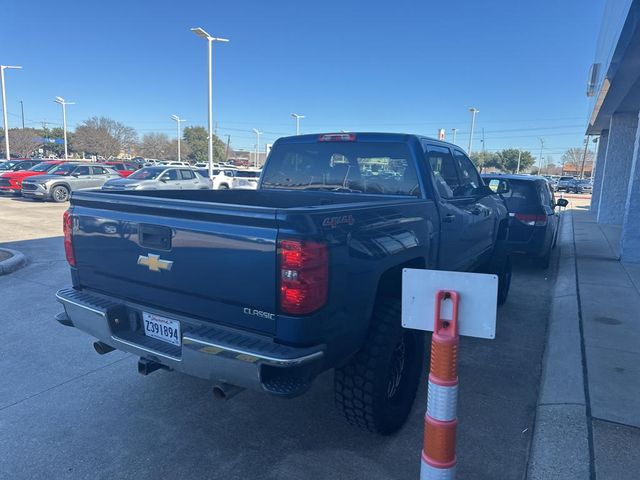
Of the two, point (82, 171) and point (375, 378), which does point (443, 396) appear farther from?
point (82, 171)

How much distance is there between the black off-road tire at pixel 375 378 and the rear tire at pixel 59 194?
1882 cm

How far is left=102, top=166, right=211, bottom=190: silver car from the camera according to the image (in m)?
16.9

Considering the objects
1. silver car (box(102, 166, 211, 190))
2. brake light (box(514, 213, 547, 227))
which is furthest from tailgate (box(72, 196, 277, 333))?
silver car (box(102, 166, 211, 190))

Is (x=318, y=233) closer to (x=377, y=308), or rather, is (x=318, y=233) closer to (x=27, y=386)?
(x=377, y=308)

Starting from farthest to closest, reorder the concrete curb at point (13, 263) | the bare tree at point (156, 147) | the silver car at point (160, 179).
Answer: the bare tree at point (156, 147)
the silver car at point (160, 179)
the concrete curb at point (13, 263)

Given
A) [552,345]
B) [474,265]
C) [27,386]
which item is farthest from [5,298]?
[552,345]

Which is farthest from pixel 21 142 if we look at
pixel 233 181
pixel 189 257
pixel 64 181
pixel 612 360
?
pixel 612 360

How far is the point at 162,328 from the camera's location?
2.88 m

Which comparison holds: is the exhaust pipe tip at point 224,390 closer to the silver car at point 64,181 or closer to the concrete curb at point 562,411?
the concrete curb at point 562,411

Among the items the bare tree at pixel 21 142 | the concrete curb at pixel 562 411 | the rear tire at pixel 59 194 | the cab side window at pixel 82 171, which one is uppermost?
the bare tree at pixel 21 142

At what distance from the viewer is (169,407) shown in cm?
354

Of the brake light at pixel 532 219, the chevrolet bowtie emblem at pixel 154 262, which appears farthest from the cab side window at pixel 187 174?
the chevrolet bowtie emblem at pixel 154 262

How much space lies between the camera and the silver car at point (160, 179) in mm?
16906

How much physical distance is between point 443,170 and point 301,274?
2.62 metres
